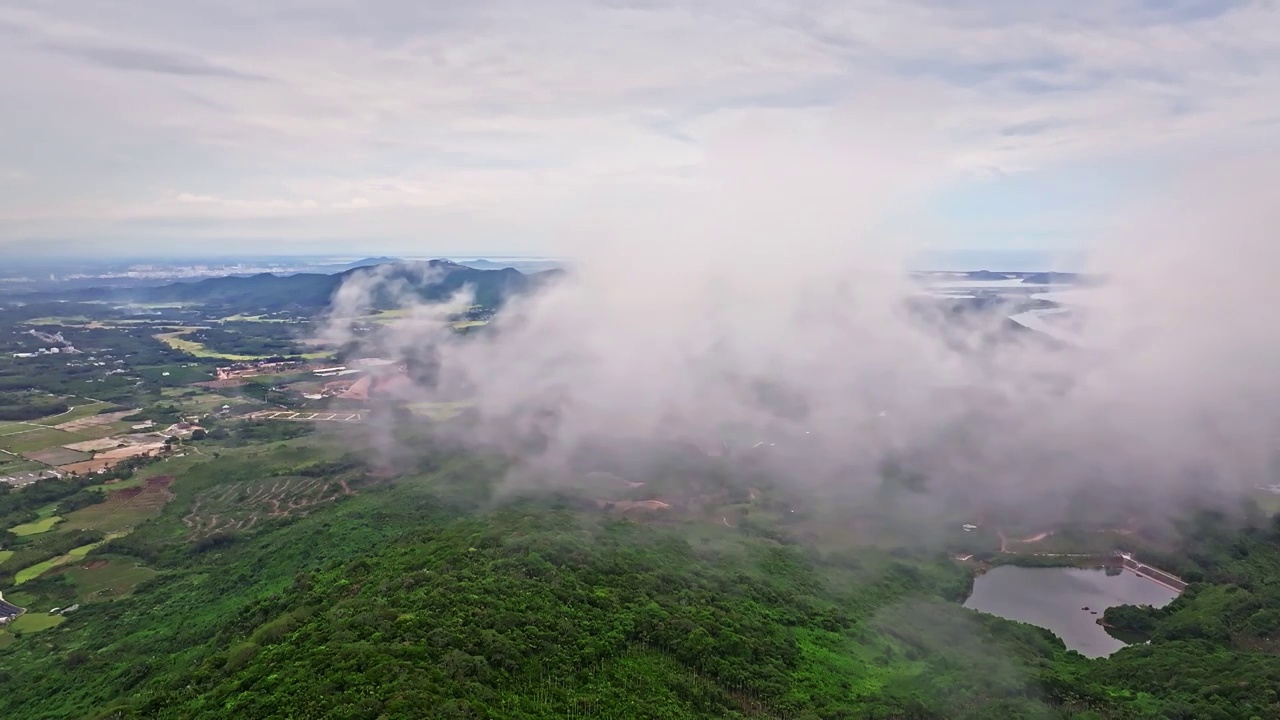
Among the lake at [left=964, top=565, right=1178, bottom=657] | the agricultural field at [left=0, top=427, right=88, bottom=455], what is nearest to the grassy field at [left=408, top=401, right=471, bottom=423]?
the agricultural field at [left=0, top=427, right=88, bottom=455]

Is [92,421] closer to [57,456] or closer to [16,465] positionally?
[57,456]

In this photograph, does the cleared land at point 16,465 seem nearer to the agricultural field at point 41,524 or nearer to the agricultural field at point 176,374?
the agricultural field at point 41,524

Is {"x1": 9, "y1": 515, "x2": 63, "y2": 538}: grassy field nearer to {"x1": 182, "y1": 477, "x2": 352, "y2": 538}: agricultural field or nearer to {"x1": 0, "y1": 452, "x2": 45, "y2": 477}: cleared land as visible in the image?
{"x1": 182, "y1": 477, "x2": 352, "y2": 538}: agricultural field

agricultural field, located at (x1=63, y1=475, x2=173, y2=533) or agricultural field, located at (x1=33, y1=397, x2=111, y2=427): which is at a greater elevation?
agricultural field, located at (x1=33, y1=397, x2=111, y2=427)

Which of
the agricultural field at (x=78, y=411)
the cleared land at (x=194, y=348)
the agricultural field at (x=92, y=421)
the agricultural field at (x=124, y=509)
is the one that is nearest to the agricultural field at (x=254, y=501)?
the agricultural field at (x=124, y=509)

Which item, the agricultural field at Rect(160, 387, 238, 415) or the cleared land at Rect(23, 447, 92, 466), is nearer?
the cleared land at Rect(23, 447, 92, 466)

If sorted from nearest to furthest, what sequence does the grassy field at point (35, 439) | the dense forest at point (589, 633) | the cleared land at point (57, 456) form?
the dense forest at point (589, 633) → the cleared land at point (57, 456) → the grassy field at point (35, 439)

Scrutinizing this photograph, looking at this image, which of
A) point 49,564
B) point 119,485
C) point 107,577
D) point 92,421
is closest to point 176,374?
point 92,421
